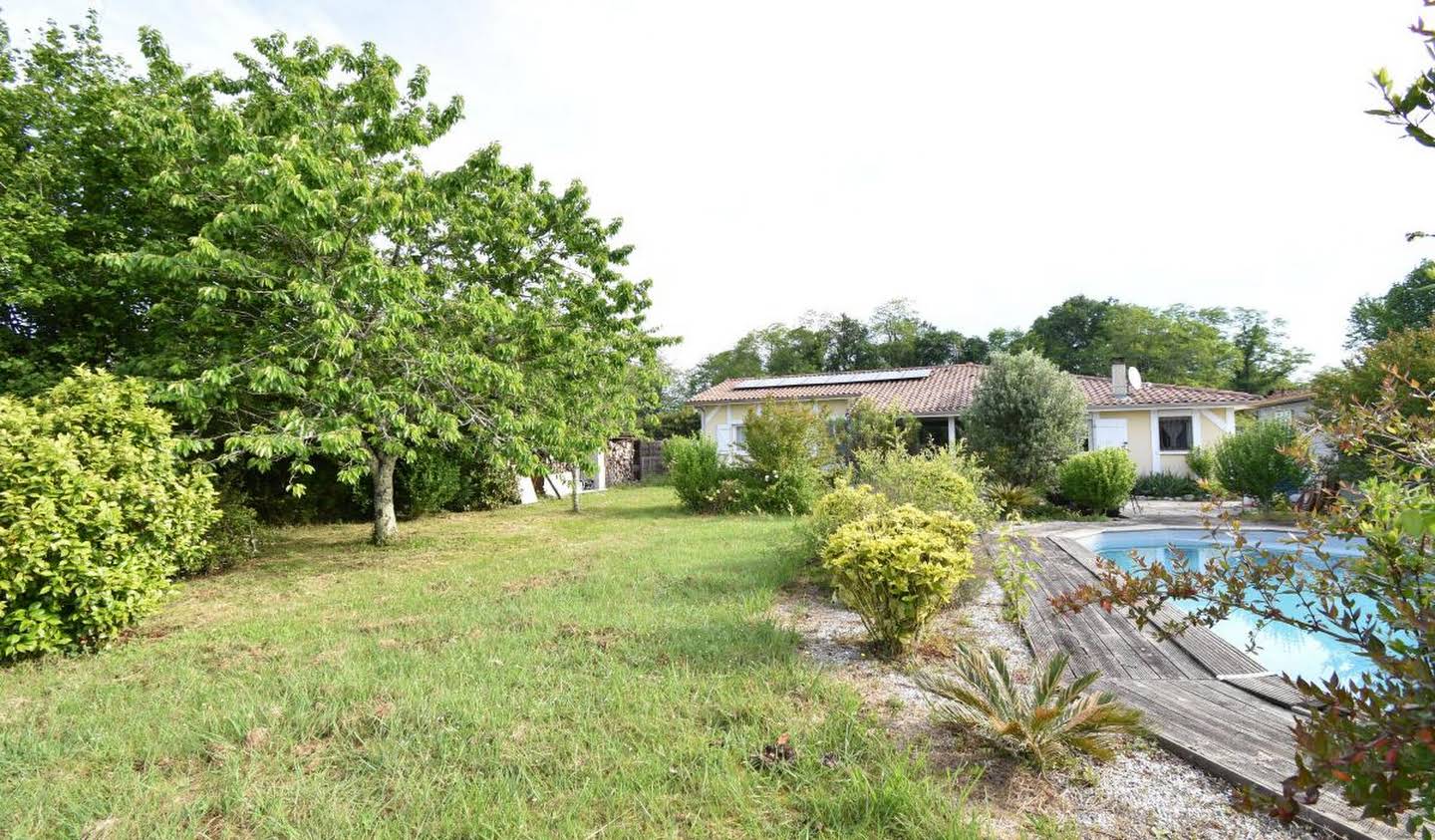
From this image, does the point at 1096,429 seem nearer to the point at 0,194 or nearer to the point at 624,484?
the point at 624,484

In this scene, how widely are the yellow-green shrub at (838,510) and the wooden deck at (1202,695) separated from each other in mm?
1809

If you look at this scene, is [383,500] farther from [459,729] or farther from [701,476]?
[459,729]

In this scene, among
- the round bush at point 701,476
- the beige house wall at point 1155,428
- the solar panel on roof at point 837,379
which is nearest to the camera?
the round bush at point 701,476

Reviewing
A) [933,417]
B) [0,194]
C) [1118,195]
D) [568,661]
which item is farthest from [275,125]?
[933,417]

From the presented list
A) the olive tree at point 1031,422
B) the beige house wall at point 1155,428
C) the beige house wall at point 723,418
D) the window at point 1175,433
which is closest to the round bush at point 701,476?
the beige house wall at point 1155,428

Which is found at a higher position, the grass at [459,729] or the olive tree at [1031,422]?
the olive tree at [1031,422]

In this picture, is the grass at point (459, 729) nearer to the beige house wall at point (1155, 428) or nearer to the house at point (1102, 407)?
the house at point (1102, 407)

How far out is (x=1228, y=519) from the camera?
2.29 metres

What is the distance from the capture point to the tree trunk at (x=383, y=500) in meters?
10.4

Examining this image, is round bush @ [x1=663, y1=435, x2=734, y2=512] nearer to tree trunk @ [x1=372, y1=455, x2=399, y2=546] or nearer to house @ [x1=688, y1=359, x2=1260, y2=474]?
house @ [x1=688, y1=359, x2=1260, y2=474]

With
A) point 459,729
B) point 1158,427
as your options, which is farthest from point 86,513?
point 1158,427

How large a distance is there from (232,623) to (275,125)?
6089 millimetres

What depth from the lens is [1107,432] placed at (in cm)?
1878

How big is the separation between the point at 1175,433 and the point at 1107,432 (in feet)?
6.54
